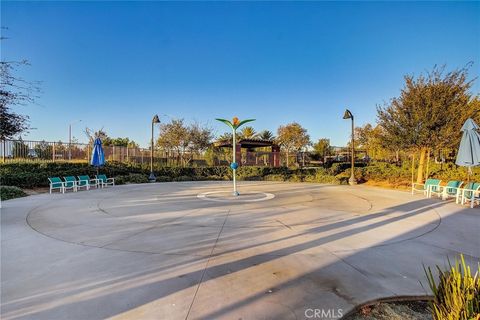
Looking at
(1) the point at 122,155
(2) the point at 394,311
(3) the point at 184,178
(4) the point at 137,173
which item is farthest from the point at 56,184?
(2) the point at 394,311

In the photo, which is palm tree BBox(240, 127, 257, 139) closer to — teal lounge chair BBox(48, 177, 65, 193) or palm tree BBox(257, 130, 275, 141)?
palm tree BBox(257, 130, 275, 141)

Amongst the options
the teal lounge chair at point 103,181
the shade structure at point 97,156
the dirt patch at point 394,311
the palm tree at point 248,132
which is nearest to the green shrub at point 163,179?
the teal lounge chair at point 103,181

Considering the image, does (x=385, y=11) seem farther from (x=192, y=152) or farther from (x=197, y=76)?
(x=192, y=152)

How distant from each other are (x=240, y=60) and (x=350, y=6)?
8.77 metres

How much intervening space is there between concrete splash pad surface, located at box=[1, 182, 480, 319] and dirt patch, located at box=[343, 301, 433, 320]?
0.11m

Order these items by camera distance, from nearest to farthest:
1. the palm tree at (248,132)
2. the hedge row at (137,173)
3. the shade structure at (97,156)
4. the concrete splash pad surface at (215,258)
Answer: the concrete splash pad surface at (215,258) < the hedge row at (137,173) < the shade structure at (97,156) < the palm tree at (248,132)

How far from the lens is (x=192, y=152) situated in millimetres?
25984

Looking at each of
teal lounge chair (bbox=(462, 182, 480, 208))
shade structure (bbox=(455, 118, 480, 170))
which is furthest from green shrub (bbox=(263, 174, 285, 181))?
shade structure (bbox=(455, 118, 480, 170))

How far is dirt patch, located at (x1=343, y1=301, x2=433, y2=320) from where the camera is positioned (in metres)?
2.59

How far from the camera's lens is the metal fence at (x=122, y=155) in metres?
14.6

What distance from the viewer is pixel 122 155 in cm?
2116

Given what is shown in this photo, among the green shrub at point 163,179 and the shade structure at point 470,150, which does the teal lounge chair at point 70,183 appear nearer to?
the green shrub at point 163,179

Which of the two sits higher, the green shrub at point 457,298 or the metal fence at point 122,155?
the metal fence at point 122,155
